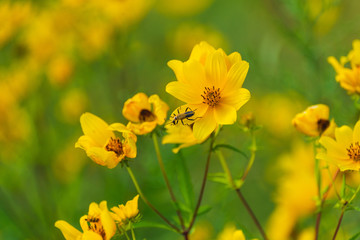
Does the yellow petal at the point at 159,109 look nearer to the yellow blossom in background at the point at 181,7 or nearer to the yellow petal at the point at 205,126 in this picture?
the yellow petal at the point at 205,126

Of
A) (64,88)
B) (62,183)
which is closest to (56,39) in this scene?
(64,88)

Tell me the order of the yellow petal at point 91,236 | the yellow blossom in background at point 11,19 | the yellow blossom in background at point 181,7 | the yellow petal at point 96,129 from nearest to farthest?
the yellow petal at point 91,236
the yellow petal at point 96,129
the yellow blossom in background at point 11,19
the yellow blossom in background at point 181,7

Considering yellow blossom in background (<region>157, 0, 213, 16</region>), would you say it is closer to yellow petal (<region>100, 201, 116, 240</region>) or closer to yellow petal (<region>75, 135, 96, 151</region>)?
yellow petal (<region>75, 135, 96, 151</region>)

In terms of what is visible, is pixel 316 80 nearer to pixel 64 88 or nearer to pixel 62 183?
pixel 64 88

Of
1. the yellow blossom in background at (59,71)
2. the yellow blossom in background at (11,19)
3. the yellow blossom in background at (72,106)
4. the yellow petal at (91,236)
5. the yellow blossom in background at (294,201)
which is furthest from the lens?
the yellow blossom in background at (72,106)

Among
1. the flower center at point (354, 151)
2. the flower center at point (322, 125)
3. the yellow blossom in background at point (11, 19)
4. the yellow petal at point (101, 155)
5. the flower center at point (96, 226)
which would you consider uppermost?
the yellow blossom in background at point (11, 19)

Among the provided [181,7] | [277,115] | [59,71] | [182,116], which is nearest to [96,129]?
[182,116]

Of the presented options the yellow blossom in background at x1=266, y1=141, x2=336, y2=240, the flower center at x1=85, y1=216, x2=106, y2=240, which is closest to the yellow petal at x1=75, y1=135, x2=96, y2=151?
the flower center at x1=85, y1=216, x2=106, y2=240

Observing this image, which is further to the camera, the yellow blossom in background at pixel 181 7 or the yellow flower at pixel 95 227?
the yellow blossom in background at pixel 181 7

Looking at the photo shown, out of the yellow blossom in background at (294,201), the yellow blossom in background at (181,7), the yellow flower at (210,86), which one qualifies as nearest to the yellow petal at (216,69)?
the yellow flower at (210,86)
